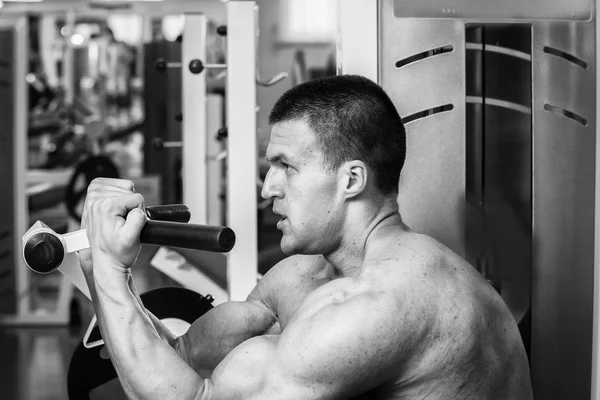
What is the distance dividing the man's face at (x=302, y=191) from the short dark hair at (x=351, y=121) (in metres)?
0.02

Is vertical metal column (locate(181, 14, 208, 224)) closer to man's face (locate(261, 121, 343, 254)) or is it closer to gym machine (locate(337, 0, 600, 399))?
gym machine (locate(337, 0, 600, 399))

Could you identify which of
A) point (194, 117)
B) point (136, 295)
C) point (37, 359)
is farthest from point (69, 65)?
point (136, 295)

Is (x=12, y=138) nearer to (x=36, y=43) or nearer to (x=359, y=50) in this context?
(x=359, y=50)

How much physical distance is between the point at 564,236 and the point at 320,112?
78 centimetres

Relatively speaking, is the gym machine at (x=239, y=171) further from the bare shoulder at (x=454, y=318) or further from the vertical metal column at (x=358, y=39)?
the bare shoulder at (x=454, y=318)

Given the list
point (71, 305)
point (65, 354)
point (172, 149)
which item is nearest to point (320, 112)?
point (65, 354)

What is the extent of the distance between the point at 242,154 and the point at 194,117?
1.03 m

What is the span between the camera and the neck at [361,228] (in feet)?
4.93

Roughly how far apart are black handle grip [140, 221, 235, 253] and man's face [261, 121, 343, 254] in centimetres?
19

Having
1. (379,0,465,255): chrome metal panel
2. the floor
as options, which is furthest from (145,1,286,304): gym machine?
(379,0,465,255): chrome metal panel

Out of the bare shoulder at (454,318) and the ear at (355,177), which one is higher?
the ear at (355,177)

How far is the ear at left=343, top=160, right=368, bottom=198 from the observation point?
1459mm

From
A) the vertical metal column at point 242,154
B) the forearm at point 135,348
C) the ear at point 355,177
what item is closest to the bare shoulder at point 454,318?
the ear at point 355,177

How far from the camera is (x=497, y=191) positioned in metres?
2.02
